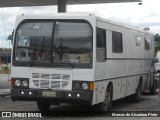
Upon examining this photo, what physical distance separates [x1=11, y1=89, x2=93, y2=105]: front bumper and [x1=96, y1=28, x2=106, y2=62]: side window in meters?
1.29

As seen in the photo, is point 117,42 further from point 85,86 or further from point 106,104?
point 85,86

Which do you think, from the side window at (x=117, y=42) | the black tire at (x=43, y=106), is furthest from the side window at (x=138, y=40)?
the black tire at (x=43, y=106)

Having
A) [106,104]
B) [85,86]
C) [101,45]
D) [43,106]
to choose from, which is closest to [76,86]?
[85,86]

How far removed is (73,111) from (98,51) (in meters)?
2.73

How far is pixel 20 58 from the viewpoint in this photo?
14430mm

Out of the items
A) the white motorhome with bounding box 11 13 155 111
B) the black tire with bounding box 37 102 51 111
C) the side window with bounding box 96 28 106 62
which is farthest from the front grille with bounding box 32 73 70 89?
the black tire with bounding box 37 102 51 111

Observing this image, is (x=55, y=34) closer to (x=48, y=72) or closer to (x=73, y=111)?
(x=48, y=72)

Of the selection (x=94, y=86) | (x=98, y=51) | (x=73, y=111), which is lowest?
(x=73, y=111)

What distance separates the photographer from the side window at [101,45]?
14445 millimetres

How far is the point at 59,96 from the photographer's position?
45.2ft

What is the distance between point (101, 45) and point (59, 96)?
212 centimetres

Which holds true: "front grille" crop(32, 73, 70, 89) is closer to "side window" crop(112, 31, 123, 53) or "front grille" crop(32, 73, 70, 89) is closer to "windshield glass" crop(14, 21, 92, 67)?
"windshield glass" crop(14, 21, 92, 67)

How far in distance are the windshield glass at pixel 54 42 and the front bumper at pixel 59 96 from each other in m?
0.88

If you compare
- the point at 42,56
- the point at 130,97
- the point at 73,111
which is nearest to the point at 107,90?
the point at 73,111
